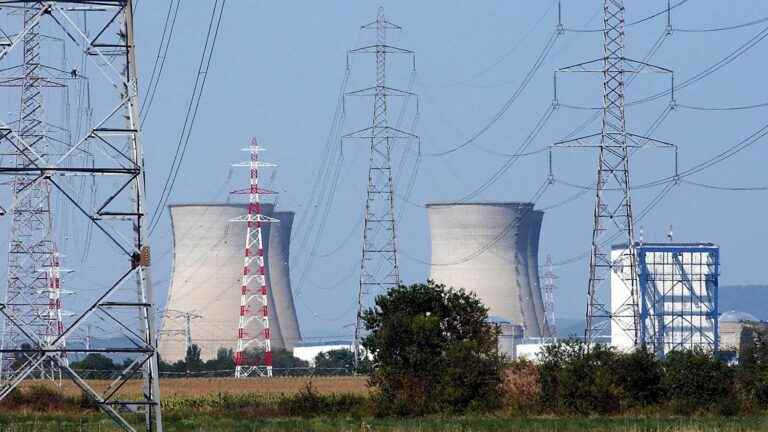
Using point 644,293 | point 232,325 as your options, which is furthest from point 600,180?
point 232,325

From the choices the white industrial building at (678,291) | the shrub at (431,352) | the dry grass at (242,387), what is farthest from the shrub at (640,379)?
the white industrial building at (678,291)

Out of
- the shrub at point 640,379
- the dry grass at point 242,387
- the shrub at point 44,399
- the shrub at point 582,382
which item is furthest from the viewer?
the dry grass at point 242,387

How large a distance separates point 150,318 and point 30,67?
20032mm

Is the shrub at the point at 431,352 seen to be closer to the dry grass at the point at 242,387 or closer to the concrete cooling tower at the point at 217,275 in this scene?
the dry grass at the point at 242,387

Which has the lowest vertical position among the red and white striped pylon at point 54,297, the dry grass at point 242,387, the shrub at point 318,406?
the shrub at point 318,406

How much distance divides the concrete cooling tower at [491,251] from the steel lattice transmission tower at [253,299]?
740cm

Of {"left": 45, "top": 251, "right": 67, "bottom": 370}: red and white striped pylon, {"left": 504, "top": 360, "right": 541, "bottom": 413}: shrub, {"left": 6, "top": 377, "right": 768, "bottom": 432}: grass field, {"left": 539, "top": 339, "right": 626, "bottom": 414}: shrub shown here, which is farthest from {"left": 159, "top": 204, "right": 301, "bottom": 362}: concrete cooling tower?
{"left": 539, "top": 339, "right": 626, "bottom": 414}: shrub

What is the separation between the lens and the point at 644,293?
59.5 m

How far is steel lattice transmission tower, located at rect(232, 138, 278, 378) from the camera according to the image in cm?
5994

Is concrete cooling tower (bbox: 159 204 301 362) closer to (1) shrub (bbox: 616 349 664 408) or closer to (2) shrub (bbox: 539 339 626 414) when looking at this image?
(2) shrub (bbox: 539 339 626 414)

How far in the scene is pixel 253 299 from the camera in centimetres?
6706

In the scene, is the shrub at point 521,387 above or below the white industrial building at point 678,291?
below

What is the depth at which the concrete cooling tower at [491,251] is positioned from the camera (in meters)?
59.7

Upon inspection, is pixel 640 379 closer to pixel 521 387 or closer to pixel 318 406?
pixel 521 387
